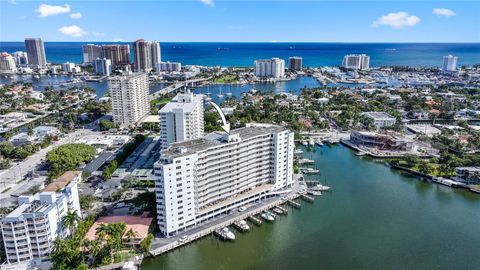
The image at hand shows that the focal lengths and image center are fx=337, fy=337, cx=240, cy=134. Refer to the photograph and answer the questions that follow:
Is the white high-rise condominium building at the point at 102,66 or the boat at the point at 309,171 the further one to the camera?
the white high-rise condominium building at the point at 102,66

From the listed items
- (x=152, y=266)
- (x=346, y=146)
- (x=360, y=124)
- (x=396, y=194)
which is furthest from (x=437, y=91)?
(x=152, y=266)

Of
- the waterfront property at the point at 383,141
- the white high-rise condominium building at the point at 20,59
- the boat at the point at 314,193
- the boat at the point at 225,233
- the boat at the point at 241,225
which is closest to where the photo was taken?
the boat at the point at 225,233

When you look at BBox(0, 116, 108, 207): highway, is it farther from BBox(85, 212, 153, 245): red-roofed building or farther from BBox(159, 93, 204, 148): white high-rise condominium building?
BBox(159, 93, 204, 148): white high-rise condominium building

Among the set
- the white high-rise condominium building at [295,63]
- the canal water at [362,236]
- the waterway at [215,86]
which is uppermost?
the white high-rise condominium building at [295,63]

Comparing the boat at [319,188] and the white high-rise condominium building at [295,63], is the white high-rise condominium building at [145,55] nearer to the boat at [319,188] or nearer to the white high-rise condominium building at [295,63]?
the white high-rise condominium building at [295,63]

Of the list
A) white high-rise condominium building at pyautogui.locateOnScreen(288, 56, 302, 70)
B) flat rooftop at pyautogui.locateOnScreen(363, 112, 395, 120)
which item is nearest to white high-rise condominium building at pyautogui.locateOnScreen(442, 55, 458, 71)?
white high-rise condominium building at pyautogui.locateOnScreen(288, 56, 302, 70)

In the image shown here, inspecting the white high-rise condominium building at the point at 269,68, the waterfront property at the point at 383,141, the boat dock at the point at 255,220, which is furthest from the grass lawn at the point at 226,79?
the boat dock at the point at 255,220
